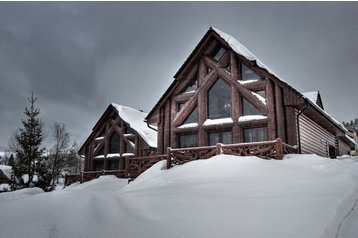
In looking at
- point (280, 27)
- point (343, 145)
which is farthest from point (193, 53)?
point (280, 27)

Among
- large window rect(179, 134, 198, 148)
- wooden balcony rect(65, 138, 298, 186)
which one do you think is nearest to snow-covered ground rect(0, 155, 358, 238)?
wooden balcony rect(65, 138, 298, 186)

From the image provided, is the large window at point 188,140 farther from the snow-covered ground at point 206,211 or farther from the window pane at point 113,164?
the window pane at point 113,164

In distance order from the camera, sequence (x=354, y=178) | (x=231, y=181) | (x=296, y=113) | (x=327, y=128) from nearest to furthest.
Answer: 1. (x=354, y=178)
2. (x=231, y=181)
3. (x=296, y=113)
4. (x=327, y=128)

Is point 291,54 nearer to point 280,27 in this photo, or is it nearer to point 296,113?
point 280,27

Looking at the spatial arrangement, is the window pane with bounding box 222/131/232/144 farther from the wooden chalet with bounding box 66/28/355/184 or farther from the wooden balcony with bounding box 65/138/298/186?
the wooden balcony with bounding box 65/138/298/186

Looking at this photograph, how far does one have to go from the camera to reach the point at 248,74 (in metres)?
15.7

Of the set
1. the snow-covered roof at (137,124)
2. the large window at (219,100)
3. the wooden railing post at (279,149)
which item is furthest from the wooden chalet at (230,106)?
Result: the snow-covered roof at (137,124)

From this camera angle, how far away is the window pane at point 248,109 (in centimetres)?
1495

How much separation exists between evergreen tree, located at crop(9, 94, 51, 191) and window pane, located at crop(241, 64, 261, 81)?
17698 mm

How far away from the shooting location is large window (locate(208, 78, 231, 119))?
16.1 m

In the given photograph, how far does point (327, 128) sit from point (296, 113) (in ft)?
24.8

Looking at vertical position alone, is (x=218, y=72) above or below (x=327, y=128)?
above

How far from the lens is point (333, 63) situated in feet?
244

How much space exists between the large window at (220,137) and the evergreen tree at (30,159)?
1472 cm
